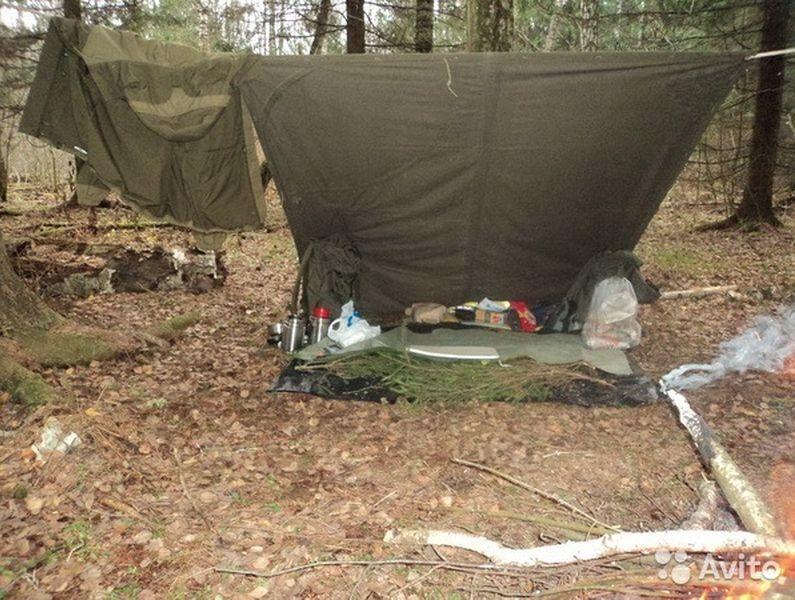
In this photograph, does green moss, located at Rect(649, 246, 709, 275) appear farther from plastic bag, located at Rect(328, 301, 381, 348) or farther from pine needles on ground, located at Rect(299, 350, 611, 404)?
plastic bag, located at Rect(328, 301, 381, 348)

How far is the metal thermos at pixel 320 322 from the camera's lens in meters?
4.25

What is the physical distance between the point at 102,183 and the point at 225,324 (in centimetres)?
166

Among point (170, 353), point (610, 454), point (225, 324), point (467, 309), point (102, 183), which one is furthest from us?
point (225, 324)

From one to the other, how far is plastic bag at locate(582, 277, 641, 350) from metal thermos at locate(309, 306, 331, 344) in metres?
1.95

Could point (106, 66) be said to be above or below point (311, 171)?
above

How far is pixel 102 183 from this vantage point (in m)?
3.48

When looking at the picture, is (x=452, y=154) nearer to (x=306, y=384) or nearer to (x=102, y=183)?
(x=306, y=384)

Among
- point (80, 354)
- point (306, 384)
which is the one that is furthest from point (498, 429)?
point (80, 354)

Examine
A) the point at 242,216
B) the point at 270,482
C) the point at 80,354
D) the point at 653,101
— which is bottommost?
the point at 270,482

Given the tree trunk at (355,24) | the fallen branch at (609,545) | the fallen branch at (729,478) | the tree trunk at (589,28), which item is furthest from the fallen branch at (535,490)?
the tree trunk at (589,28)

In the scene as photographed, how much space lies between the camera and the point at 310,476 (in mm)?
2775

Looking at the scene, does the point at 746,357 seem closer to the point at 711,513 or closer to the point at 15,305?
the point at 711,513

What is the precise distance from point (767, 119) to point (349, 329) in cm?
679

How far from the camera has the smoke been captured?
3582 mm
